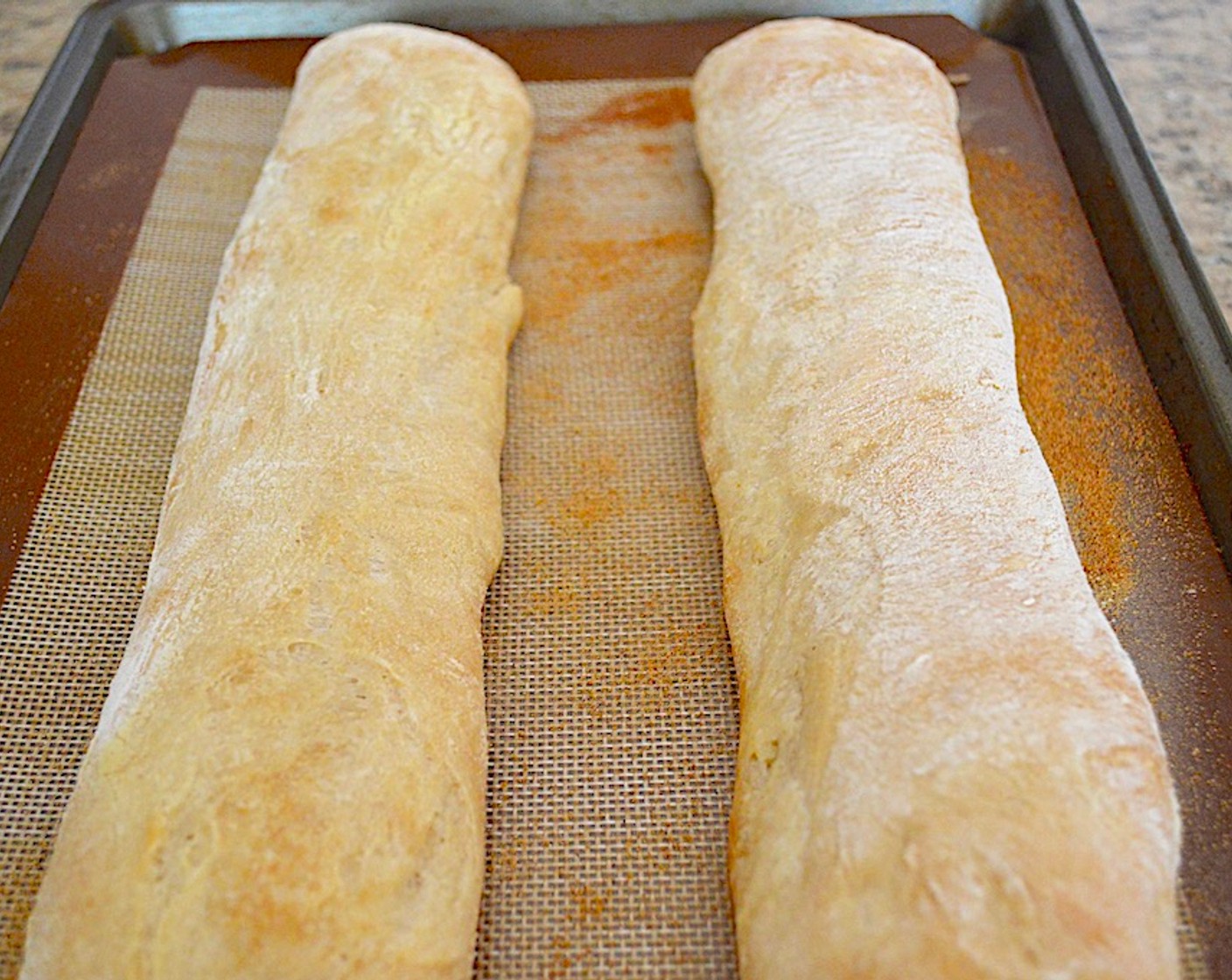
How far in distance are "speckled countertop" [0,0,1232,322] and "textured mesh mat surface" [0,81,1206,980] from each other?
726 millimetres

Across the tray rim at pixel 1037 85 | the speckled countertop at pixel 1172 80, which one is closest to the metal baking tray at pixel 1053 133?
the tray rim at pixel 1037 85

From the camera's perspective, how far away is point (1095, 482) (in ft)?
5.74

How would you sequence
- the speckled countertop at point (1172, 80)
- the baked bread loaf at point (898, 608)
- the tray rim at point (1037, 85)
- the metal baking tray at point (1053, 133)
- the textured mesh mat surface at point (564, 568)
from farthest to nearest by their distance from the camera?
the speckled countertop at point (1172, 80)
the tray rim at point (1037, 85)
the metal baking tray at point (1053, 133)
the textured mesh mat surface at point (564, 568)
the baked bread loaf at point (898, 608)

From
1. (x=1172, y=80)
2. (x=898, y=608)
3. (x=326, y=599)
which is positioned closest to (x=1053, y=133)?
(x=1172, y=80)

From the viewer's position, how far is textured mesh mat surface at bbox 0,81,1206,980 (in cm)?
140

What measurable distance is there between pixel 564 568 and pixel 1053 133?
1.48 metres

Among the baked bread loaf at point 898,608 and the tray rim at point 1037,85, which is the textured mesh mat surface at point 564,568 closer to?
the baked bread loaf at point 898,608

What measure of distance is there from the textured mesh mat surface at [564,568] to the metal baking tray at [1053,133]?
2.3 inches

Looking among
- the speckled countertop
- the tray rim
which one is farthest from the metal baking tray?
the speckled countertop

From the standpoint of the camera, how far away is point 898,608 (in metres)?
1.34

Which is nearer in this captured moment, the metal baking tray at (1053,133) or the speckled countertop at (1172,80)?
the metal baking tray at (1053,133)

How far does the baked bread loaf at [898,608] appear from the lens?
3.64ft

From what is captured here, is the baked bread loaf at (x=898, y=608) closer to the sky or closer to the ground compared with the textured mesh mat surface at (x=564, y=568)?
closer to the sky

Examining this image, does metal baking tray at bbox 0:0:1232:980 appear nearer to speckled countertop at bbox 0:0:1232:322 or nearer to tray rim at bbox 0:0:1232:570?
tray rim at bbox 0:0:1232:570
